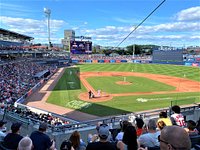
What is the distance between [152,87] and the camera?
35.2m

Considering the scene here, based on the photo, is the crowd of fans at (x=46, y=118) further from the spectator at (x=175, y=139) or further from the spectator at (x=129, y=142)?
the spectator at (x=175, y=139)

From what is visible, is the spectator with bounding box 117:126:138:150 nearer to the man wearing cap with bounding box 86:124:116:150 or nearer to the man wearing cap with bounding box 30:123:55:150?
the man wearing cap with bounding box 86:124:116:150

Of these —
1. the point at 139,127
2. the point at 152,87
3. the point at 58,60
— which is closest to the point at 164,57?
the point at 58,60

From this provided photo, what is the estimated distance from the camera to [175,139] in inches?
91.5

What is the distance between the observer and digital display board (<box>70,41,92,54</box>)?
8050cm

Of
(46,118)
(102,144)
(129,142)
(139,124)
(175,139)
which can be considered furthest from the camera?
(46,118)

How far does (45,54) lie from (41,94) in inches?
2422

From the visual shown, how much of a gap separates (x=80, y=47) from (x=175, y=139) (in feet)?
264

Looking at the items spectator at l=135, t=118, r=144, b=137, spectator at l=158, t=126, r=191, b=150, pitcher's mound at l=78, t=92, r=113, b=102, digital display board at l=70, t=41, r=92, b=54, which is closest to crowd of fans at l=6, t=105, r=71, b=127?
spectator at l=135, t=118, r=144, b=137

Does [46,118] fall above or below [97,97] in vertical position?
above

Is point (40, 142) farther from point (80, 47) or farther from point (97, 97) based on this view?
point (80, 47)

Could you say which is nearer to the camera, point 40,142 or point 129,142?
point 129,142

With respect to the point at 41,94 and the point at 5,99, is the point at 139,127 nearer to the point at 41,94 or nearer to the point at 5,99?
the point at 5,99

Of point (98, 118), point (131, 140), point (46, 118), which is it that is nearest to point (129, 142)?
point (131, 140)
